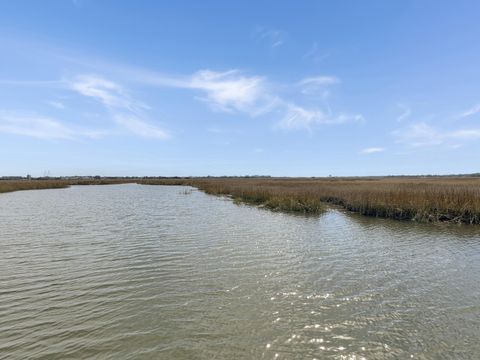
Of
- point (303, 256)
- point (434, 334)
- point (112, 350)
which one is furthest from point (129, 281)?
point (434, 334)

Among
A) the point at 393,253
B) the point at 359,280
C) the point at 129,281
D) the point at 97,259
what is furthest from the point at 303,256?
the point at 97,259

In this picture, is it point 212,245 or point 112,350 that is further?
point 212,245

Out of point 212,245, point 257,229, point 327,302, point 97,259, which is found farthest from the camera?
point 257,229

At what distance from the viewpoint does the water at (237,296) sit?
4625 mm

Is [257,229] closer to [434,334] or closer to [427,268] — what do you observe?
[427,268]

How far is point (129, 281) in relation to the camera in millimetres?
7418

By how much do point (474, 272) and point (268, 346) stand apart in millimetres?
6811

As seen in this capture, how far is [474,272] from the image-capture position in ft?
27.5

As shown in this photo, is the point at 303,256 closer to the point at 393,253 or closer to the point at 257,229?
the point at 393,253

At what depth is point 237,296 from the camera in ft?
21.4

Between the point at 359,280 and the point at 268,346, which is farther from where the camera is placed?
the point at 359,280

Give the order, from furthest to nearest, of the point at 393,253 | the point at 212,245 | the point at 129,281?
1. the point at 212,245
2. the point at 393,253
3. the point at 129,281

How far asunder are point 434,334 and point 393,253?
5.78 meters

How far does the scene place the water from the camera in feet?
15.2
